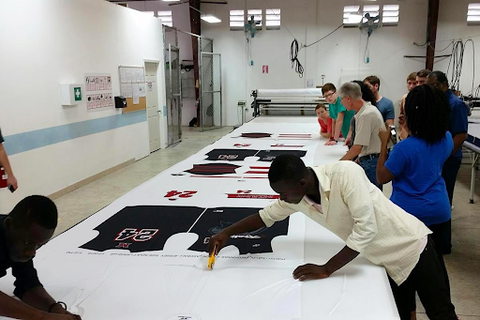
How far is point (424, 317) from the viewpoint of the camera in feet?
8.02

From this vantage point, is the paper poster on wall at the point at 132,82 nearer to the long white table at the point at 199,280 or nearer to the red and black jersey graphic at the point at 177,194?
the red and black jersey graphic at the point at 177,194

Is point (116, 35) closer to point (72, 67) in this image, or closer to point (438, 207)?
point (72, 67)

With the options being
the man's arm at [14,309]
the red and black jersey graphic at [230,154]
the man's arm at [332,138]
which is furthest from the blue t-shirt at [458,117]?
the man's arm at [14,309]

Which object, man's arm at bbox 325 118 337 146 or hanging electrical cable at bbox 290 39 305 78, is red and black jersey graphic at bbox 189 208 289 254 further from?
hanging electrical cable at bbox 290 39 305 78

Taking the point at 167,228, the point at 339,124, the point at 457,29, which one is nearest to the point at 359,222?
the point at 167,228

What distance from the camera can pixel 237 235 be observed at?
2051 millimetres

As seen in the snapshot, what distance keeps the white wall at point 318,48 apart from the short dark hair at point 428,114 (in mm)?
9222

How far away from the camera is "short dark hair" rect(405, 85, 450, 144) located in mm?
1907

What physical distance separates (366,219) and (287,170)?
318mm

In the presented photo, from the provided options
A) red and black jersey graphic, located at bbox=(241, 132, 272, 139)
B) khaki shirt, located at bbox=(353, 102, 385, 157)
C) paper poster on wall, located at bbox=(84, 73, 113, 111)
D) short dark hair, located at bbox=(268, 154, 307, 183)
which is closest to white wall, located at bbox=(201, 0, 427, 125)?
paper poster on wall, located at bbox=(84, 73, 113, 111)

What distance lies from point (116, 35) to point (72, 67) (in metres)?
1.32

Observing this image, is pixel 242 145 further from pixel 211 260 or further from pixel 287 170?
pixel 287 170

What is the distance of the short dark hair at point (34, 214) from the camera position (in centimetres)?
119

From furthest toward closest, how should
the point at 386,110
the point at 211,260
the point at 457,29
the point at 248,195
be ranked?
the point at 457,29
the point at 386,110
the point at 248,195
the point at 211,260
